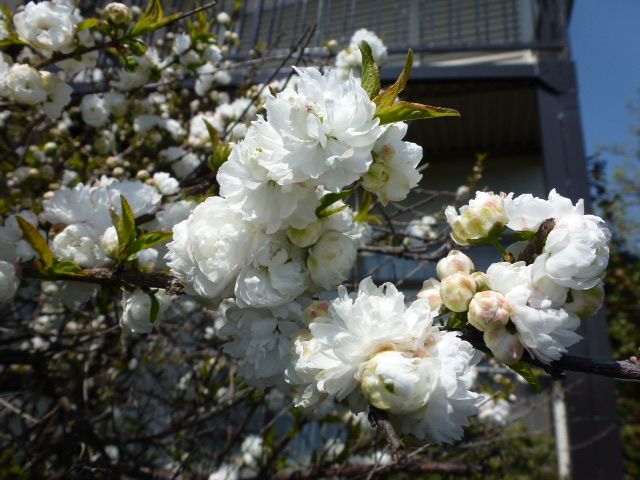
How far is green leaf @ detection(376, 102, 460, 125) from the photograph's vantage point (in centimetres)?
74

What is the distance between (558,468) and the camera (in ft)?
16.3

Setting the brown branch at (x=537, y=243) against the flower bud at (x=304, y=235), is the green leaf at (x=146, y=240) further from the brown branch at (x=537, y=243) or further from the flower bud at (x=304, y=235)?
the brown branch at (x=537, y=243)

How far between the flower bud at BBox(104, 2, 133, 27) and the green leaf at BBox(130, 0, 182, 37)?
29mm

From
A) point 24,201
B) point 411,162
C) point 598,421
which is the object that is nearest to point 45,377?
point 24,201

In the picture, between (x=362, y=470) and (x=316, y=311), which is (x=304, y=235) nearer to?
(x=316, y=311)

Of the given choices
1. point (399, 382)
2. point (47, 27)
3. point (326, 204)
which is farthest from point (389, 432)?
point (47, 27)

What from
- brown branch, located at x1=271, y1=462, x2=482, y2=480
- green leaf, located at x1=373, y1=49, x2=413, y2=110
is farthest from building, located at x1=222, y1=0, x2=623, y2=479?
green leaf, located at x1=373, y1=49, x2=413, y2=110

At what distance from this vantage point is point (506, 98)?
4.74m

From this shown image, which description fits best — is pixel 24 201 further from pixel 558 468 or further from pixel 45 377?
pixel 558 468

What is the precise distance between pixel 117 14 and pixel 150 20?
3.2 inches

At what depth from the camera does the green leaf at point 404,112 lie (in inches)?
29.1

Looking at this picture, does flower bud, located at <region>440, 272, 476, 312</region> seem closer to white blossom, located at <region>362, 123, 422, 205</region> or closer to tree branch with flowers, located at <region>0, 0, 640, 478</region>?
tree branch with flowers, located at <region>0, 0, 640, 478</region>

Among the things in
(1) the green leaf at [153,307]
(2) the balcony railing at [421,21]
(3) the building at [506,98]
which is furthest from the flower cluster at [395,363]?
(2) the balcony railing at [421,21]

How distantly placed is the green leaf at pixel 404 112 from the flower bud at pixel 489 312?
262mm
